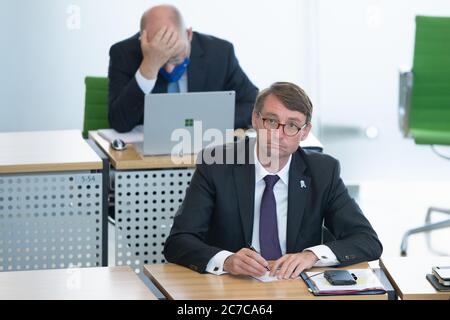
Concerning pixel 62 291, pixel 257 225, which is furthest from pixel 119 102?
pixel 62 291

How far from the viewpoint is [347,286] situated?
10.5 feet

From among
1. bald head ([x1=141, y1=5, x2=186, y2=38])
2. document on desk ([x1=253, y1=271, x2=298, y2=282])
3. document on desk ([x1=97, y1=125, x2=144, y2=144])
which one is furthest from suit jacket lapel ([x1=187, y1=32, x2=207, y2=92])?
document on desk ([x1=253, y1=271, x2=298, y2=282])

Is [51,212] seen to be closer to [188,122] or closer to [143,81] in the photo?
[188,122]

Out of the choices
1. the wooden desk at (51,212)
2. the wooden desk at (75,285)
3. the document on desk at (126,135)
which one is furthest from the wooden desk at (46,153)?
the wooden desk at (75,285)

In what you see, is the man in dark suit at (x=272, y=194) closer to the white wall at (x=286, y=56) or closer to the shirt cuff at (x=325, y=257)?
the shirt cuff at (x=325, y=257)

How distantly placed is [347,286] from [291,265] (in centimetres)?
22

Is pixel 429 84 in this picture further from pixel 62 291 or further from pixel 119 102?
pixel 62 291

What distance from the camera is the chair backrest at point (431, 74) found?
601cm

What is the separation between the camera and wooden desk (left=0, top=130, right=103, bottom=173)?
14.4 feet

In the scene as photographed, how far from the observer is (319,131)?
6.80m

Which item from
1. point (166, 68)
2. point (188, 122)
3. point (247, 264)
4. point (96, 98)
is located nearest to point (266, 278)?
point (247, 264)

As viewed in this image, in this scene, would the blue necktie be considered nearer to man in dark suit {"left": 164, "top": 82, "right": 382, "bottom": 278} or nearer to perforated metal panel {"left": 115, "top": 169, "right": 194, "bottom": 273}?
perforated metal panel {"left": 115, "top": 169, "right": 194, "bottom": 273}

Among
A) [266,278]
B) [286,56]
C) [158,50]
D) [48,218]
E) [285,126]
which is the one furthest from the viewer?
[286,56]

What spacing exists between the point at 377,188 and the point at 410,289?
11.9ft
